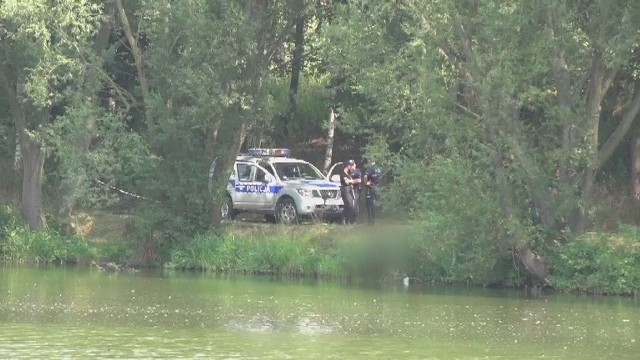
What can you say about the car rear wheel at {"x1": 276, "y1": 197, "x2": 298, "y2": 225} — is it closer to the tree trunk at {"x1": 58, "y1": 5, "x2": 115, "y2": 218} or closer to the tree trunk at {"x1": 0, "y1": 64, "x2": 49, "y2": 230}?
the tree trunk at {"x1": 58, "y1": 5, "x2": 115, "y2": 218}

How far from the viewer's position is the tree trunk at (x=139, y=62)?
38344 mm

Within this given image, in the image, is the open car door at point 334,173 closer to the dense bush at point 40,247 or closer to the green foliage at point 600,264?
the dense bush at point 40,247

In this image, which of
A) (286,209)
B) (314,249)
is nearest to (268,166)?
(286,209)

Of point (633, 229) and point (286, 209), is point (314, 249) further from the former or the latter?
point (633, 229)

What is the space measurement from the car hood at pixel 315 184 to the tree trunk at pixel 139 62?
421cm

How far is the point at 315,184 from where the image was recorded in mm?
39469

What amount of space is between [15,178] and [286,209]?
10157 millimetres

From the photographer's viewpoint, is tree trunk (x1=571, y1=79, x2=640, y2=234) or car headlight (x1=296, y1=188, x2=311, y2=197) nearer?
tree trunk (x1=571, y1=79, x2=640, y2=234)

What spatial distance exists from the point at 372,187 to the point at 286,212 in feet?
10.1

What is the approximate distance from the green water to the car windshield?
260 inches

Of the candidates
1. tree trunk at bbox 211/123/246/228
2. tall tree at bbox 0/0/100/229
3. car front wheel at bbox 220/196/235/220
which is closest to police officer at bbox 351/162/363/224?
tree trunk at bbox 211/123/246/228

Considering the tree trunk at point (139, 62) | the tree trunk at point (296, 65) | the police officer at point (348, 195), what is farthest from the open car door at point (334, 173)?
the tree trunk at point (139, 62)

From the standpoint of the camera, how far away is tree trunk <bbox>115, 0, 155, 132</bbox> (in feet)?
126

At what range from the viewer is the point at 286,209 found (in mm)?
39688
